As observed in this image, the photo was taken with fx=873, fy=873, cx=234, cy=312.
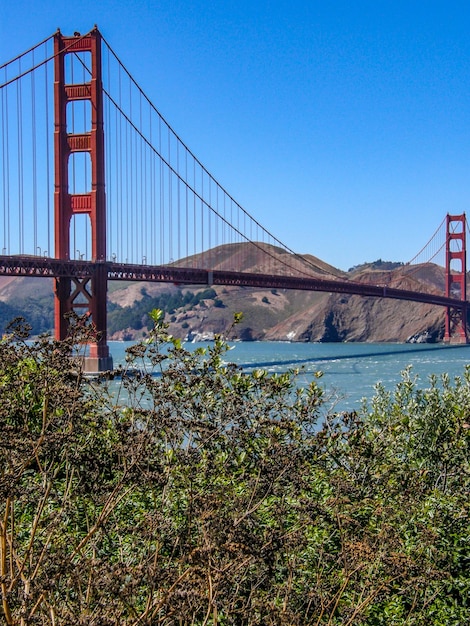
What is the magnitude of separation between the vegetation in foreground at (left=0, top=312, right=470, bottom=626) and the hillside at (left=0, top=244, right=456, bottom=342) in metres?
70.3

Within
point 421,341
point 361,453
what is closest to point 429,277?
point 421,341

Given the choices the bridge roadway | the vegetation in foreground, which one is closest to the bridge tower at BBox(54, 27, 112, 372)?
the bridge roadway

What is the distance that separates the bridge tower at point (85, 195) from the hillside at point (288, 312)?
39.7m

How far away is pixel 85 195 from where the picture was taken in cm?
3891

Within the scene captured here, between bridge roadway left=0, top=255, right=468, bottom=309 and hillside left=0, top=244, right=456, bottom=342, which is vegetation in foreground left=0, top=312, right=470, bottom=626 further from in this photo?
hillside left=0, top=244, right=456, bottom=342

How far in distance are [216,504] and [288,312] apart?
116m

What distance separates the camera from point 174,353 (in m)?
5.94

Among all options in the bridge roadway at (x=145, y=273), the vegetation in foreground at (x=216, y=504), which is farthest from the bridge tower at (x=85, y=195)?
the vegetation in foreground at (x=216, y=504)

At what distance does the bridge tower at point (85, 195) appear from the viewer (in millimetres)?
37781

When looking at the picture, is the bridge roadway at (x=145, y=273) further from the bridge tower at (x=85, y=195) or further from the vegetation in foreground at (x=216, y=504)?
the vegetation in foreground at (x=216, y=504)

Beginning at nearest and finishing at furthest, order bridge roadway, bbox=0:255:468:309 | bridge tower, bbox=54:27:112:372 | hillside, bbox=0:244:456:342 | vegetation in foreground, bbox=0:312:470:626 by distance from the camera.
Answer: vegetation in foreground, bbox=0:312:470:626 → bridge roadway, bbox=0:255:468:309 → bridge tower, bbox=54:27:112:372 → hillside, bbox=0:244:456:342

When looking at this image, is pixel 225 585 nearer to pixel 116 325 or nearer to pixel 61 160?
pixel 61 160

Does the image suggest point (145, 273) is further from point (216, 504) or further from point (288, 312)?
point (288, 312)

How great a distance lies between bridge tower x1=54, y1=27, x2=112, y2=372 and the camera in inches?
1487
